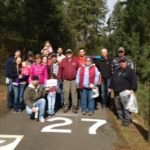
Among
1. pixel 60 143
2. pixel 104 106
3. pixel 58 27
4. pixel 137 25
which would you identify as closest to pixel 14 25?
pixel 58 27

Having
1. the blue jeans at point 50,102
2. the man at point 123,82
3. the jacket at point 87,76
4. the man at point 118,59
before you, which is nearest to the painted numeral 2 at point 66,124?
the blue jeans at point 50,102

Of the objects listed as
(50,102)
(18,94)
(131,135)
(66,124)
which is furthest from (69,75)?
(131,135)

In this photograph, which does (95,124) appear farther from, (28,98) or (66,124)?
(28,98)

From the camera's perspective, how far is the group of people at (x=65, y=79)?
14.2 m

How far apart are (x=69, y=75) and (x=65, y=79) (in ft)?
0.74

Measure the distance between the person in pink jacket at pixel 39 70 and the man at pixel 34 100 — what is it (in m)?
1.07

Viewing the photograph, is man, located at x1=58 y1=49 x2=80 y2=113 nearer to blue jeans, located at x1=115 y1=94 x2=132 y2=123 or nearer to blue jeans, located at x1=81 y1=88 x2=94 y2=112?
blue jeans, located at x1=81 y1=88 x2=94 y2=112

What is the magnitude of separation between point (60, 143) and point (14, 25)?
79.6 feet

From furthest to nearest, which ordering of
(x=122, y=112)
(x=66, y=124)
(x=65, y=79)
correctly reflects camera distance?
(x=65, y=79), (x=122, y=112), (x=66, y=124)

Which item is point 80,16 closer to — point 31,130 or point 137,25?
point 137,25

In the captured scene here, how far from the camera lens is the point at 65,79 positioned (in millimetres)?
15297

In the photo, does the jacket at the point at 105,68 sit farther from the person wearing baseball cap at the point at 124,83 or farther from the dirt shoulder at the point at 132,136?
the dirt shoulder at the point at 132,136

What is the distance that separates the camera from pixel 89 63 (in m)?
15.0

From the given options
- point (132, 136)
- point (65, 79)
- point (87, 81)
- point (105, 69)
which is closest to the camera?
point (132, 136)
